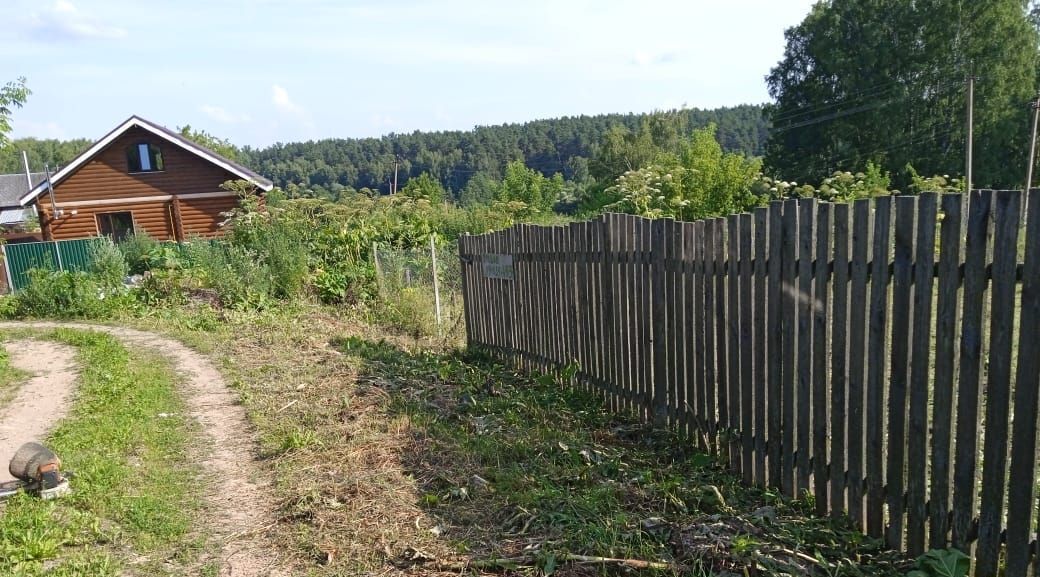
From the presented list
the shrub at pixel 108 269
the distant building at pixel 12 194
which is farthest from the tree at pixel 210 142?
the shrub at pixel 108 269

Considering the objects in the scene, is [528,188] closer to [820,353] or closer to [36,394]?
[36,394]

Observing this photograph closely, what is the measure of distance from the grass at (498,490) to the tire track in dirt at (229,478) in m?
0.14

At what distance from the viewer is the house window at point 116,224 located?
93.3 feet

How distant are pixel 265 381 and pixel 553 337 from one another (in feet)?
10.8

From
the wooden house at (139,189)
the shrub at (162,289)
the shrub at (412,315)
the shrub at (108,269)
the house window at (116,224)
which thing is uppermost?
the wooden house at (139,189)

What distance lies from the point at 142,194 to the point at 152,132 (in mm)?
2574

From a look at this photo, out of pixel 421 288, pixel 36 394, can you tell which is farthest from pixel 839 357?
pixel 421 288

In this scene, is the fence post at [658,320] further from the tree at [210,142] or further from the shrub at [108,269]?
the tree at [210,142]

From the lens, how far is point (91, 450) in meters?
5.56

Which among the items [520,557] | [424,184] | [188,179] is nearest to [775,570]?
[520,557]

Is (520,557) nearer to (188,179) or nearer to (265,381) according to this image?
(265,381)

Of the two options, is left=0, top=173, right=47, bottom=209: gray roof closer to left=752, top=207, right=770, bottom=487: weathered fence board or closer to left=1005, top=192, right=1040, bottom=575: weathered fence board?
left=752, top=207, right=770, bottom=487: weathered fence board

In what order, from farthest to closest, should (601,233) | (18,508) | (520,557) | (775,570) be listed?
(601,233)
(18,508)
(520,557)
(775,570)

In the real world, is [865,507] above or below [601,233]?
below
